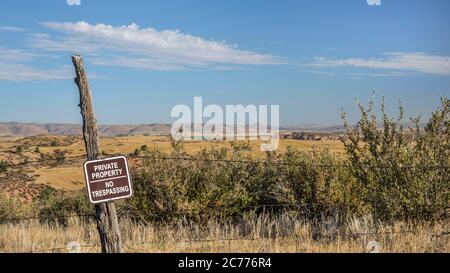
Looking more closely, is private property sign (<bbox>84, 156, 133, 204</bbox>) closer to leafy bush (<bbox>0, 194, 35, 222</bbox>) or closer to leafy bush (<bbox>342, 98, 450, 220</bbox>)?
leafy bush (<bbox>342, 98, 450, 220</bbox>)

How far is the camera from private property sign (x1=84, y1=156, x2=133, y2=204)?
7.34 metres

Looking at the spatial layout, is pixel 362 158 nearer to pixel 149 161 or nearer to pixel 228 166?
pixel 228 166

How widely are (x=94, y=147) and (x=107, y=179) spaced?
2.05 ft

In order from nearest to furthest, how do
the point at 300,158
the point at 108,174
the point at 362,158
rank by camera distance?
the point at 108,174 < the point at 362,158 < the point at 300,158

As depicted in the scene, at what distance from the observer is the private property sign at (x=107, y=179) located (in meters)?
7.34

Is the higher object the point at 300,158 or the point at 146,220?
the point at 300,158

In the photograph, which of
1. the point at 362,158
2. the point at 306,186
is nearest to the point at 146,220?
the point at 306,186

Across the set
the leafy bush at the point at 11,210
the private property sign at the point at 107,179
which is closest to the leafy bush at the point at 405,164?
the private property sign at the point at 107,179

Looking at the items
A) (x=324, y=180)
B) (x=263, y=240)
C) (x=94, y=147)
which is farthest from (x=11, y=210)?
(x=94, y=147)

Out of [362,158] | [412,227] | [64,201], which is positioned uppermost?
[362,158]

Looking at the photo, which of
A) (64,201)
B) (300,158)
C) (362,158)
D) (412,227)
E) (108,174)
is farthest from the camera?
(64,201)

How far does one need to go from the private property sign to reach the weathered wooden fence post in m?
0.33
